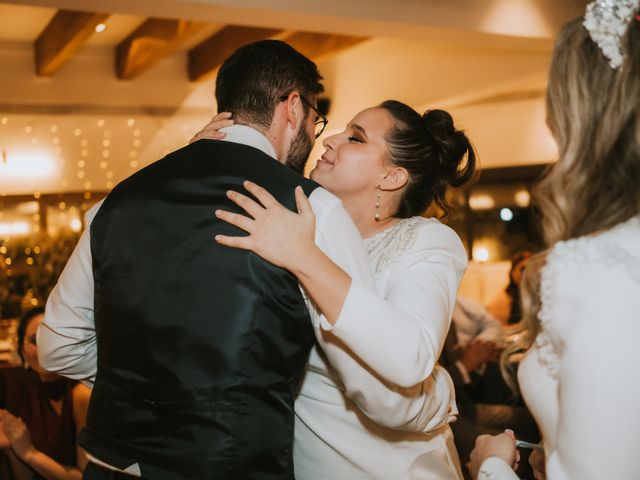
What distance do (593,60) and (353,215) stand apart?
105 cm

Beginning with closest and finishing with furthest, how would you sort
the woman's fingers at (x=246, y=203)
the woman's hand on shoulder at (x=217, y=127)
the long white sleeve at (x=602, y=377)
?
1. the long white sleeve at (x=602, y=377)
2. the woman's fingers at (x=246, y=203)
3. the woman's hand on shoulder at (x=217, y=127)

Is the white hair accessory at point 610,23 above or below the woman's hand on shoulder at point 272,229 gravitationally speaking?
above

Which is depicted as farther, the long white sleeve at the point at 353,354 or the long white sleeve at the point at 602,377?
the long white sleeve at the point at 353,354

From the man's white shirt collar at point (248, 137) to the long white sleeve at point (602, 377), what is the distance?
Answer: 2.51ft

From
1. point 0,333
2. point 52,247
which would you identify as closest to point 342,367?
point 0,333

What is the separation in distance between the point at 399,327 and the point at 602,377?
0.43 meters

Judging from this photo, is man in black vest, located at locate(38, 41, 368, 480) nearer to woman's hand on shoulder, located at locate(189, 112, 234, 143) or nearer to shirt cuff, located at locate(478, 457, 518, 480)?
woman's hand on shoulder, located at locate(189, 112, 234, 143)

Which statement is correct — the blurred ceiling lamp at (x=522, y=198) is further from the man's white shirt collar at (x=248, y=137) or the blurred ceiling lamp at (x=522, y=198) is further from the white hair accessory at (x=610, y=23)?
the white hair accessory at (x=610, y=23)

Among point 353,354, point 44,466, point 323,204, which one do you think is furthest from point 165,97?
point 353,354

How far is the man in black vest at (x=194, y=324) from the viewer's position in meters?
1.32

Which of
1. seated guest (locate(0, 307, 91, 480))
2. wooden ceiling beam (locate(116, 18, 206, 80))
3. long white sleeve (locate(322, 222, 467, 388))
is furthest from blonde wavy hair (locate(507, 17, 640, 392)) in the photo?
wooden ceiling beam (locate(116, 18, 206, 80))

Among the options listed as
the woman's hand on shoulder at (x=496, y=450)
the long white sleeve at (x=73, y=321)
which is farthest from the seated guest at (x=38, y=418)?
the woman's hand on shoulder at (x=496, y=450)

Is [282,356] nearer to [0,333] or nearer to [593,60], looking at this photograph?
[593,60]

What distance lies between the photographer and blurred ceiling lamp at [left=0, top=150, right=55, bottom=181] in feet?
23.4
